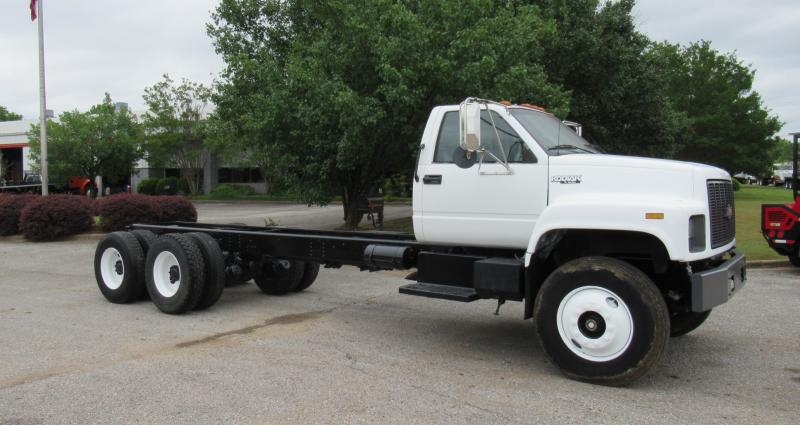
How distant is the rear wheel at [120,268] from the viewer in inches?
332

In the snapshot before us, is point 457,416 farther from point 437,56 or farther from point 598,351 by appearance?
point 437,56

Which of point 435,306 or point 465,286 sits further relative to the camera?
point 435,306

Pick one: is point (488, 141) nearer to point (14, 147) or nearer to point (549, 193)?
point (549, 193)

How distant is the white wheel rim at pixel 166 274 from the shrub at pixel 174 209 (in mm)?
8237

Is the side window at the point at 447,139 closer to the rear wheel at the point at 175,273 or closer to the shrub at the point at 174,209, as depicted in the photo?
the rear wheel at the point at 175,273

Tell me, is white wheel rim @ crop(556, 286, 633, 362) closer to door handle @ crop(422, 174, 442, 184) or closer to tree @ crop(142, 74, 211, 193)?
door handle @ crop(422, 174, 442, 184)

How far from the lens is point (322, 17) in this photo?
1642cm

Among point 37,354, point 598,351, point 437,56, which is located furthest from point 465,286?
point 437,56

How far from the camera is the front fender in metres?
4.89

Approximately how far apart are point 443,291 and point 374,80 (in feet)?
31.5

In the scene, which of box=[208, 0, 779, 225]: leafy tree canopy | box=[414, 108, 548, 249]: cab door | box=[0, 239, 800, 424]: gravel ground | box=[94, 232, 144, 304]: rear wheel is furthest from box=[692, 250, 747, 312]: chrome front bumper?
box=[208, 0, 779, 225]: leafy tree canopy

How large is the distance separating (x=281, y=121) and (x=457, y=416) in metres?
11.2

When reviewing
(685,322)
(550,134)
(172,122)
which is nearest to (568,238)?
(550,134)

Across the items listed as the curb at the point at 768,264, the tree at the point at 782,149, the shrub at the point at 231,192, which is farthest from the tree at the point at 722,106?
the curb at the point at 768,264
